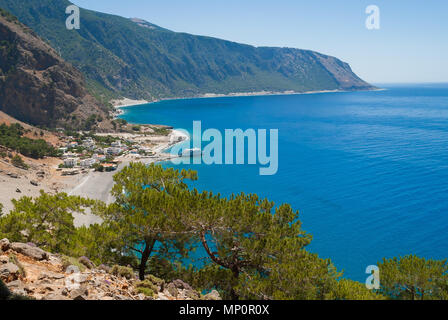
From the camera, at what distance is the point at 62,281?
364 inches

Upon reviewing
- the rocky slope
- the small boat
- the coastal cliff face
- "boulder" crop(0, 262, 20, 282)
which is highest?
the coastal cliff face

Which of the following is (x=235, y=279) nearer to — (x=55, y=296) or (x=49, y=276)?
(x=49, y=276)

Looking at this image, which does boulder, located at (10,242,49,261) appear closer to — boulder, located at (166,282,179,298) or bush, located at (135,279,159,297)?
bush, located at (135,279,159,297)

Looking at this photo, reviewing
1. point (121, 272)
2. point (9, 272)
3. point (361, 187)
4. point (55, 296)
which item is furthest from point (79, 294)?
point (361, 187)

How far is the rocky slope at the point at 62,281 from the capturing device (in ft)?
27.0

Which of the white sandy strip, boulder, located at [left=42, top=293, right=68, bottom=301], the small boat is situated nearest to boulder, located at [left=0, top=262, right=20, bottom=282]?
A: boulder, located at [left=42, top=293, right=68, bottom=301]

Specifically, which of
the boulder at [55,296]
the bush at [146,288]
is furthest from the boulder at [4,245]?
the bush at [146,288]

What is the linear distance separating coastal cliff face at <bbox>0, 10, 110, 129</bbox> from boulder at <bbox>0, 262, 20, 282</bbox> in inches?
3592

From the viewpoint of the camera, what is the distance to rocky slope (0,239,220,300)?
8.23 meters

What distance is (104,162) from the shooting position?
6191 cm

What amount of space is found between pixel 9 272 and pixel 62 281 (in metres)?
1.42

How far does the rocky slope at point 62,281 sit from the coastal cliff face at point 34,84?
89.0 metres

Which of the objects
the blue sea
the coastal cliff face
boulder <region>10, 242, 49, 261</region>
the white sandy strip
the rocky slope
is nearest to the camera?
the rocky slope

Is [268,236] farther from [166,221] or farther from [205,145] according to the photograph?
[205,145]
